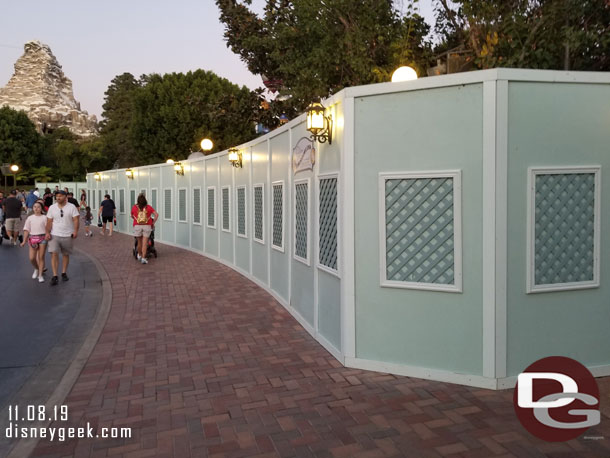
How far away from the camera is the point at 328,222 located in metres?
6.02

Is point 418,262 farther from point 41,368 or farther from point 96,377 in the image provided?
point 41,368

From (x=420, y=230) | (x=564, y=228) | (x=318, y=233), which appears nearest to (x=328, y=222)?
(x=318, y=233)

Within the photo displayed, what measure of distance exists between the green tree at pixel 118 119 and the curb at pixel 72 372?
47517mm

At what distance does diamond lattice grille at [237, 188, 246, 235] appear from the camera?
11.5 m

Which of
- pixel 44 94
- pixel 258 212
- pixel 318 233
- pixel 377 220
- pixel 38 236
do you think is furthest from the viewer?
pixel 44 94

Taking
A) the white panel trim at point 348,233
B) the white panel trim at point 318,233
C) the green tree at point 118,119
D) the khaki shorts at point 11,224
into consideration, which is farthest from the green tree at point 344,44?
the green tree at point 118,119

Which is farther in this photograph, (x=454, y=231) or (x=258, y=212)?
(x=258, y=212)

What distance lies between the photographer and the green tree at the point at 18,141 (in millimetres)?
58188

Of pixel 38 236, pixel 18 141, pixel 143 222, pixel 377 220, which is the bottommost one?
pixel 38 236

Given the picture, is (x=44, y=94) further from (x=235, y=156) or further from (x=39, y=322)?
(x=39, y=322)

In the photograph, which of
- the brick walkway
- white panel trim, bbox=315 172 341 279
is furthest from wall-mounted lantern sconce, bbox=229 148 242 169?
white panel trim, bbox=315 172 341 279

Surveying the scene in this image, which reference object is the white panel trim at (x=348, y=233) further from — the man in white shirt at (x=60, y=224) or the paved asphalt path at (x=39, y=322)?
the man in white shirt at (x=60, y=224)

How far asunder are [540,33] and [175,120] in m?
30.5

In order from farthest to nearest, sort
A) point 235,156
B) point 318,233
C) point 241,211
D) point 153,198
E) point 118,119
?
1. point 118,119
2. point 153,198
3. point 241,211
4. point 235,156
5. point 318,233
